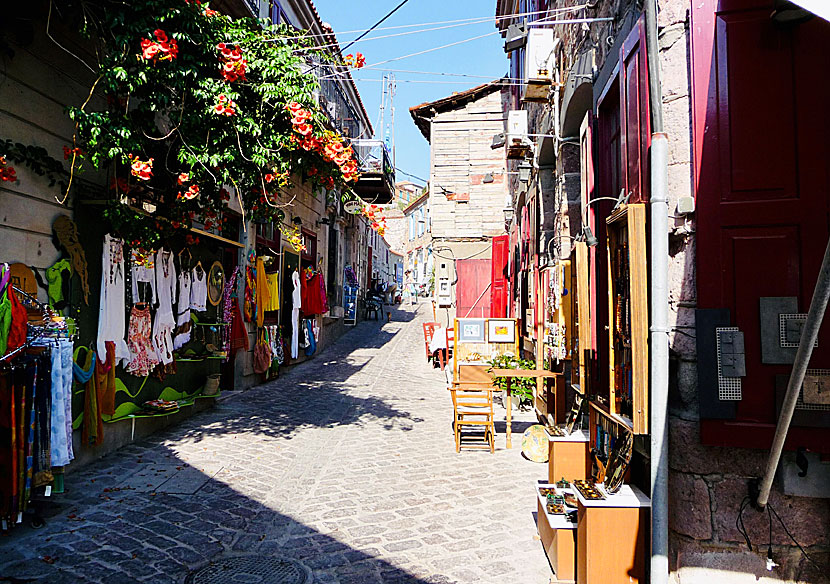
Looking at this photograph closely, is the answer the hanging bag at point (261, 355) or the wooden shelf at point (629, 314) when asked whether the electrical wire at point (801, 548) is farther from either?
the hanging bag at point (261, 355)

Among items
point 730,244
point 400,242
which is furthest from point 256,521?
point 400,242

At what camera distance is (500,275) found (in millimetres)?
14578

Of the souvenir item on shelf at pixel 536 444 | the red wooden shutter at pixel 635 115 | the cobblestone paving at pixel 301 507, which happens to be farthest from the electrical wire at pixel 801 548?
the souvenir item on shelf at pixel 536 444

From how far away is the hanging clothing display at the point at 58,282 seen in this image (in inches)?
211

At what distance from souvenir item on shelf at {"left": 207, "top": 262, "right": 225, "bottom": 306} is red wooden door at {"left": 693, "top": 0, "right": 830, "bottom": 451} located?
7.81 m

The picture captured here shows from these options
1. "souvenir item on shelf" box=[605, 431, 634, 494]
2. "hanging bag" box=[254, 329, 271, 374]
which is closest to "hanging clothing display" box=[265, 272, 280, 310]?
"hanging bag" box=[254, 329, 271, 374]

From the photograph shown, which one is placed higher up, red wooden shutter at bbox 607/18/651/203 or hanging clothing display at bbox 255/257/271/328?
red wooden shutter at bbox 607/18/651/203

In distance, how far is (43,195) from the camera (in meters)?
5.36

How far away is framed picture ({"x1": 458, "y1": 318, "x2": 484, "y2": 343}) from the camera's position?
29.6 ft

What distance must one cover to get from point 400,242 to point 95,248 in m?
54.0

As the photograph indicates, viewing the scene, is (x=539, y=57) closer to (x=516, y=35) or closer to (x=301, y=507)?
(x=516, y=35)

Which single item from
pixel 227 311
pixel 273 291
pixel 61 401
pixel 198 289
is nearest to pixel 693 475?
pixel 61 401

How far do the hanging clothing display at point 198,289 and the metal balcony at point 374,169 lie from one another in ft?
28.3

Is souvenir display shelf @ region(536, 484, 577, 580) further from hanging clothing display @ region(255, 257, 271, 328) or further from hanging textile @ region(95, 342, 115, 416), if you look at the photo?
hanging clothing display @ region(255, 257, 271, 328)
